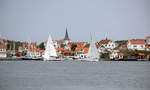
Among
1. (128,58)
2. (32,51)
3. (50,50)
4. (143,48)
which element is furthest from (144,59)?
(32,51)

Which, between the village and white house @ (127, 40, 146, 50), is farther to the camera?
white house @ (127, 40, 146, 50)

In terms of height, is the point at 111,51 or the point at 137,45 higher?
the point at 137,45

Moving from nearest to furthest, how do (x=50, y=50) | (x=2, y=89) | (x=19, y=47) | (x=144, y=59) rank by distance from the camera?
(x=2, y=89) → (x=50, y=50) → (x=144, y=59) → (x=19, y=47)

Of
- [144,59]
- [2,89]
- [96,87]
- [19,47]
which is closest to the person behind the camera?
[2,89]

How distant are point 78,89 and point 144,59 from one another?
2765 inches

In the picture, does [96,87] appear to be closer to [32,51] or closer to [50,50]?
[50,50]

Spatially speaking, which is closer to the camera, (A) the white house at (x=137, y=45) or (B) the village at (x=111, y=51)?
(B) the village at (x=111, y=51)

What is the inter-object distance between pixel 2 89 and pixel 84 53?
7621 cm

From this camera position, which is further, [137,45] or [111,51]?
[137,45]

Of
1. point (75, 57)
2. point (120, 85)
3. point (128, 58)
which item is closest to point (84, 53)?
point (75, 57)

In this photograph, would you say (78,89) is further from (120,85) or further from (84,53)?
(84,53)

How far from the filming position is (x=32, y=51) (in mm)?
99375

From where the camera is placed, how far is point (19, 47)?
12169cm

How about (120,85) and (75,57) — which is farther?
(75,57)
